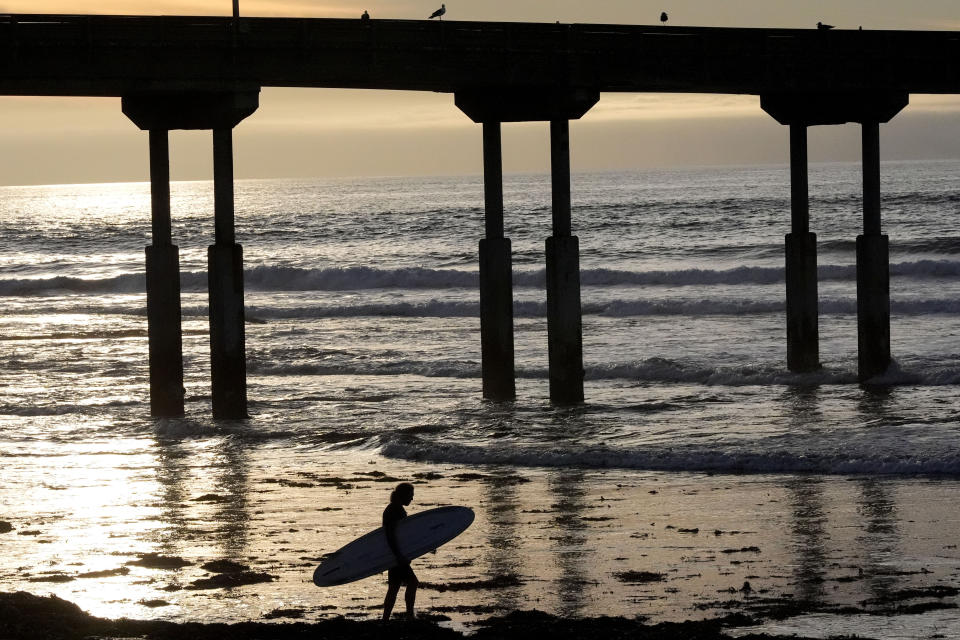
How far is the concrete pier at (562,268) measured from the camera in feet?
83.0

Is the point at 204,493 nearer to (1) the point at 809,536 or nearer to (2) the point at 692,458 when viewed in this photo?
(2) the point at 692,458

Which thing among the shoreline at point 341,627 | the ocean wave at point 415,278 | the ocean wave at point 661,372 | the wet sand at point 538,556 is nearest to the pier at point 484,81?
the ocean wave at point 661,372

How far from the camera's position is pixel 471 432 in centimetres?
2350

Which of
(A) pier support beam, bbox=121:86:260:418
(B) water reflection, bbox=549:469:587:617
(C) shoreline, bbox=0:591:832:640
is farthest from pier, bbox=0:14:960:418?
(C) shoreline, bbox=0:591:832:640

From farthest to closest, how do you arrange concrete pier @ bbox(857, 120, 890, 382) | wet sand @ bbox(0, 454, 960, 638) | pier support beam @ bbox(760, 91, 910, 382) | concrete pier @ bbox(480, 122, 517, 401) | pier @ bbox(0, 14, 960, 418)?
1. concrete pier @ bbox(857, 120, 890, 382)
2. pier support beam @ bbox(760, 91, 910, 382)
3. concrete pier @ bbox(480, 122, 517, 401)
4. pier @ bbox(0, 14, 960, 418)
5. wet sand @ bbox(0, 454, 960, 638)

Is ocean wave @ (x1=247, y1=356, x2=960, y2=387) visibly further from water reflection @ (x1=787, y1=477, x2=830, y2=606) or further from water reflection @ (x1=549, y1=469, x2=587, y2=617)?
water reflection @ (x1=549, y1=469, x2=587, y2=617)

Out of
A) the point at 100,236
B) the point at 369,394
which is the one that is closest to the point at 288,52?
the point at 369,394

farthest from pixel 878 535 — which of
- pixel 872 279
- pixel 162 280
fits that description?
pixel 872 279

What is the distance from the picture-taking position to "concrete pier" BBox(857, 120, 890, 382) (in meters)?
28.4

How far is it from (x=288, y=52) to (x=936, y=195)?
7247 cm

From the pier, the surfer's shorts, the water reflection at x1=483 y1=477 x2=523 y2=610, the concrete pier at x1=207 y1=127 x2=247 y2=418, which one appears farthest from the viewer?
the concrete pier at x1=207 y1=127 x2=247 y2=418

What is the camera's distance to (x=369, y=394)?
29812 millimetres

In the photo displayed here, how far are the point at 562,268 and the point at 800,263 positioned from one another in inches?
249

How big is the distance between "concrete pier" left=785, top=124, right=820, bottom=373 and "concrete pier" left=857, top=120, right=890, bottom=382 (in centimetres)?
102
